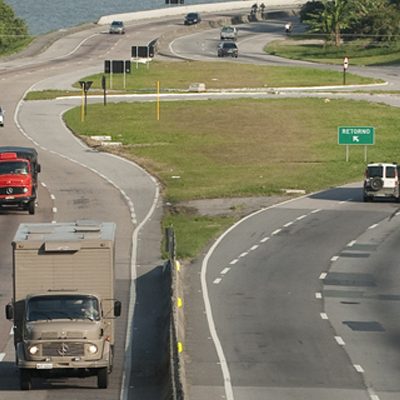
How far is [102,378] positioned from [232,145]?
58.7m

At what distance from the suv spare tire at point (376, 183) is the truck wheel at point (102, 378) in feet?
126

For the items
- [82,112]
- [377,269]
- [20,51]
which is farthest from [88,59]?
[377,269]

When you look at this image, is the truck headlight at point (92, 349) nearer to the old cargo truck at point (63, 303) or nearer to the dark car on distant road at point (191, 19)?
the old cargo truck at point (63, 303)

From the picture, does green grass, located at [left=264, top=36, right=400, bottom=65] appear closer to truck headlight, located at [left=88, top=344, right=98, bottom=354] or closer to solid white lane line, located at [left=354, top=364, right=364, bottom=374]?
solid white lane line, located at [left=354, top=364, right=364, bottom=374]

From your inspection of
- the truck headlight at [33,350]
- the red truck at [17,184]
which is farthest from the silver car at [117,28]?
the truck headlight at [33,350]

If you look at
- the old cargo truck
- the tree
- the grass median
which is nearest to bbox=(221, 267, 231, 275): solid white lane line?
the grass median

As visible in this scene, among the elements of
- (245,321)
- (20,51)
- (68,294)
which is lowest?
(20,51)

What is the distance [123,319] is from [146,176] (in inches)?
1393

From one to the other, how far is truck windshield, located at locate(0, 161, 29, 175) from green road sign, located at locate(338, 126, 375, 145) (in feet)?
74.0

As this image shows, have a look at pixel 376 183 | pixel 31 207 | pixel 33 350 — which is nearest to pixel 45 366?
pixel 33 350

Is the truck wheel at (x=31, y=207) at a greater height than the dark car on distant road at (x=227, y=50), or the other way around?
the truck wheel at (x=31, y=207)

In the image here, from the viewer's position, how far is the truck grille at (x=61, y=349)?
30.6 m

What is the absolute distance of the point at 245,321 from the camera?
41.2 m

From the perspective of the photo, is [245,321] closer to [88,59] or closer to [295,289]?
[295,289]
